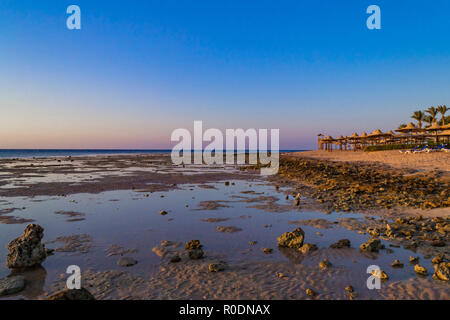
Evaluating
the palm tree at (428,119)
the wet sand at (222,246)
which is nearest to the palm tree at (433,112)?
the palm tree at (428,119)

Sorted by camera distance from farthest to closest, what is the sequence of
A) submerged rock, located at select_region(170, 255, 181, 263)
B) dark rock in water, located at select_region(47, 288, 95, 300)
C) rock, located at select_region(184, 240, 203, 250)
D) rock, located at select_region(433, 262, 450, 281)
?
rock, located at select_region(184, 240, 203, 250)
submerged rock, located at select_region(170, 255, 181, 263)
rock, located at select_region(433, 262, 450, 281)
dark rock in water, located at select_region(47, 288, 95, 300)

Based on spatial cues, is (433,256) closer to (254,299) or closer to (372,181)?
(254,299)

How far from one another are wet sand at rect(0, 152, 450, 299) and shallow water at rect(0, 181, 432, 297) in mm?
34

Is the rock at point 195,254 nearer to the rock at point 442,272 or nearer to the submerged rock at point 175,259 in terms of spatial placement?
the submerged rock at point 175,259

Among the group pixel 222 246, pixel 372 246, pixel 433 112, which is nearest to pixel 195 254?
pixel 222 246

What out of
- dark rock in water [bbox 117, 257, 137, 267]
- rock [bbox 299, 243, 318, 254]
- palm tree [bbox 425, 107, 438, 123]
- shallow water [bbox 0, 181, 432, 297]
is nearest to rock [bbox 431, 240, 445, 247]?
shallow water [bbox 0, 181, 432, 297]

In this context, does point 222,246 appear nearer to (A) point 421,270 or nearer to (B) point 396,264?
(B) point 396,264

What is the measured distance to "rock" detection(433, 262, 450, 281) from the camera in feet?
17.3

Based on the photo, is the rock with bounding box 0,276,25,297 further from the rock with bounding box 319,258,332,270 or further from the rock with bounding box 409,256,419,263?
the rock with bounding box 409,256,419,263

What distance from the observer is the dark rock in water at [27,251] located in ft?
20.6

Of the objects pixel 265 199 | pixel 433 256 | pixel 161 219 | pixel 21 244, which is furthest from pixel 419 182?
pixel 21 244

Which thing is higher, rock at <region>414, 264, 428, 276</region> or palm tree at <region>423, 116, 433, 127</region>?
palm tree at <region>423, 116, 433, 127</region>

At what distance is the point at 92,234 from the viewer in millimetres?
8836
